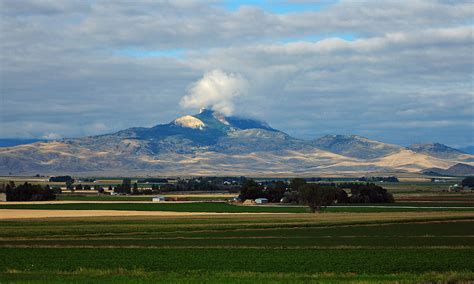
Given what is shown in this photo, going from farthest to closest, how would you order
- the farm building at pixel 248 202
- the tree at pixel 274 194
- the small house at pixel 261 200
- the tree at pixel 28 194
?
1. the tree at pixel 28 194
2. the tree at pixel 274 194
3. the small house at pixel 261 200
4. the farm building at pixel 248 202

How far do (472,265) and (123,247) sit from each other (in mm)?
25297

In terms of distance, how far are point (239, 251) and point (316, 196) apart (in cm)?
7029

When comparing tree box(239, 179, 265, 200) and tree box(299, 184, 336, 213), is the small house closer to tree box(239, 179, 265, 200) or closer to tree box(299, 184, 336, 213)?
tree box(239, 179, 265, 200)

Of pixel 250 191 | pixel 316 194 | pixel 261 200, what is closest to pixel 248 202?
pixel 261 200

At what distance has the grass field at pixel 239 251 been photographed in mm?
44781

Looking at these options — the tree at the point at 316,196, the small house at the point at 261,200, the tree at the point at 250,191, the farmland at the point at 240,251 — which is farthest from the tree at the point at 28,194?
the farmland at the point at 240,251

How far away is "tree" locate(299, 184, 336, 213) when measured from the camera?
12681 centimetres

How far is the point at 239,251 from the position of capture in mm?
57906

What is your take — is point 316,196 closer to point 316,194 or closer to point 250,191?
point 316,194

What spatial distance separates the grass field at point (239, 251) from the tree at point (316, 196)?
34779 mm

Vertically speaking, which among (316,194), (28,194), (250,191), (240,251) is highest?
(250,191)

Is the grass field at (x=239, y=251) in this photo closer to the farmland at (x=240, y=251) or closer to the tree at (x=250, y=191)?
the farmland at (x=240, y=251)

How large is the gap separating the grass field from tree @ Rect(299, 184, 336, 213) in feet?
114

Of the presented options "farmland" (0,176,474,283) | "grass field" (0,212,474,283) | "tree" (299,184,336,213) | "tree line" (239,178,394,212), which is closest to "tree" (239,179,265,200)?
"tree line" (239,178,394,212)
